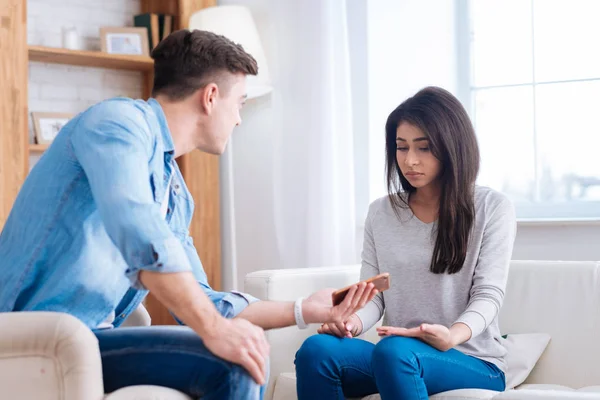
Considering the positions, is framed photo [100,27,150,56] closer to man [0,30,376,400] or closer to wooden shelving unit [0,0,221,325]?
wooden shelving unit [0,0,221,325]

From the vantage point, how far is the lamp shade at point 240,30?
3664 millimetres

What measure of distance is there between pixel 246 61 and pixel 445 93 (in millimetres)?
803

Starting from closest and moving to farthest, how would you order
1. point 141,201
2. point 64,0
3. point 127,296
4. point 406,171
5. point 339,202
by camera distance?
point 141,201, point 127,296, point 406,171, point 339,202, point 64,0

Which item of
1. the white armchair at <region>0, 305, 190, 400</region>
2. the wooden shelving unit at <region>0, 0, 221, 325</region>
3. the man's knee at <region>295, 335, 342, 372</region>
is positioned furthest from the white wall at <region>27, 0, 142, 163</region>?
the white armchair at <region>0, 305, 190, 400</region>

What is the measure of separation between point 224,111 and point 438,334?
770 millimetres

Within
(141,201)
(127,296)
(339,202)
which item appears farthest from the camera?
(339,202)

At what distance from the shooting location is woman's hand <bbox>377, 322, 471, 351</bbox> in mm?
2004

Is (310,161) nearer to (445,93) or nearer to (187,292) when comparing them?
(445,93)

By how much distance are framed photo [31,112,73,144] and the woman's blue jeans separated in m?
2.16

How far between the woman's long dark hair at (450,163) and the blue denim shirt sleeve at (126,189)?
1036 millimetres

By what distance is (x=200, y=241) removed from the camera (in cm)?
404

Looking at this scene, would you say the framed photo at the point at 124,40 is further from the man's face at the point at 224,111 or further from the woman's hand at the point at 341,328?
the man's face at the point at 224,111

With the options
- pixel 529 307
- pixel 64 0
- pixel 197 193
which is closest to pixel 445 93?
pixel 529 307

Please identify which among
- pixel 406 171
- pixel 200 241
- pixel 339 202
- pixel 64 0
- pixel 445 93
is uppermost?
pixel 64 0
